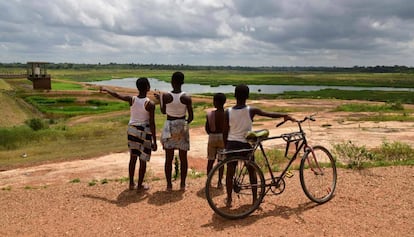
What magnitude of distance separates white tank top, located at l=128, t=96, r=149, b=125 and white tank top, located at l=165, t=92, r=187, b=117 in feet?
1.29

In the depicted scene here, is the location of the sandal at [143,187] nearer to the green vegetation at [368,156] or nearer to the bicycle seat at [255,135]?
the bicycle seat at [255,135]

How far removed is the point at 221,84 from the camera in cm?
10856

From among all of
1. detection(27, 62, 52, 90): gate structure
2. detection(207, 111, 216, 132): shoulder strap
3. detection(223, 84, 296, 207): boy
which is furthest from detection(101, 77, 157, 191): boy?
detection(27, 62, 52, 90): gate structure

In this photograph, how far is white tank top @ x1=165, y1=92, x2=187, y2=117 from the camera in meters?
6.38

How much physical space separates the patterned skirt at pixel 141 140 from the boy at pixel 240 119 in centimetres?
173

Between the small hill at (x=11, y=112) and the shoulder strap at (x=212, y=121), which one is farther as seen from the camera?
the small hill at (x=11, y=112)

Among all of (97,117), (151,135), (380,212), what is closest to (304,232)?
(380,212)

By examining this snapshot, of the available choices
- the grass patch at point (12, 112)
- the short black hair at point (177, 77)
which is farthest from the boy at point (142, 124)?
the grass patch at point (12, 112)

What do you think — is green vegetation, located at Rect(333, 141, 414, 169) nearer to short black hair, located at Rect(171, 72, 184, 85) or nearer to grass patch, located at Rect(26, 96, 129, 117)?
short black hair, located at Rect(171, 72, 184, 85)

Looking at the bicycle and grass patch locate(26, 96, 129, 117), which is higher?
the bicycle

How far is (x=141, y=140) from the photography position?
667 cm

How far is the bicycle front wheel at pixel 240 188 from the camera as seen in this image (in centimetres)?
534

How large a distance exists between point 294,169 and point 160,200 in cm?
327

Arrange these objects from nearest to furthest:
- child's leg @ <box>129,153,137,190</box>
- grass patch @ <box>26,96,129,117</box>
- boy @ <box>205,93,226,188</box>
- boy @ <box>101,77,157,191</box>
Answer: boy @ <box>101,77,157,191</box>, boy @ <box>205,93,226,188</box>, child's leg @ <box>129,153,137,190</box>, grass patch @ <box>26,96,129,117</box>
